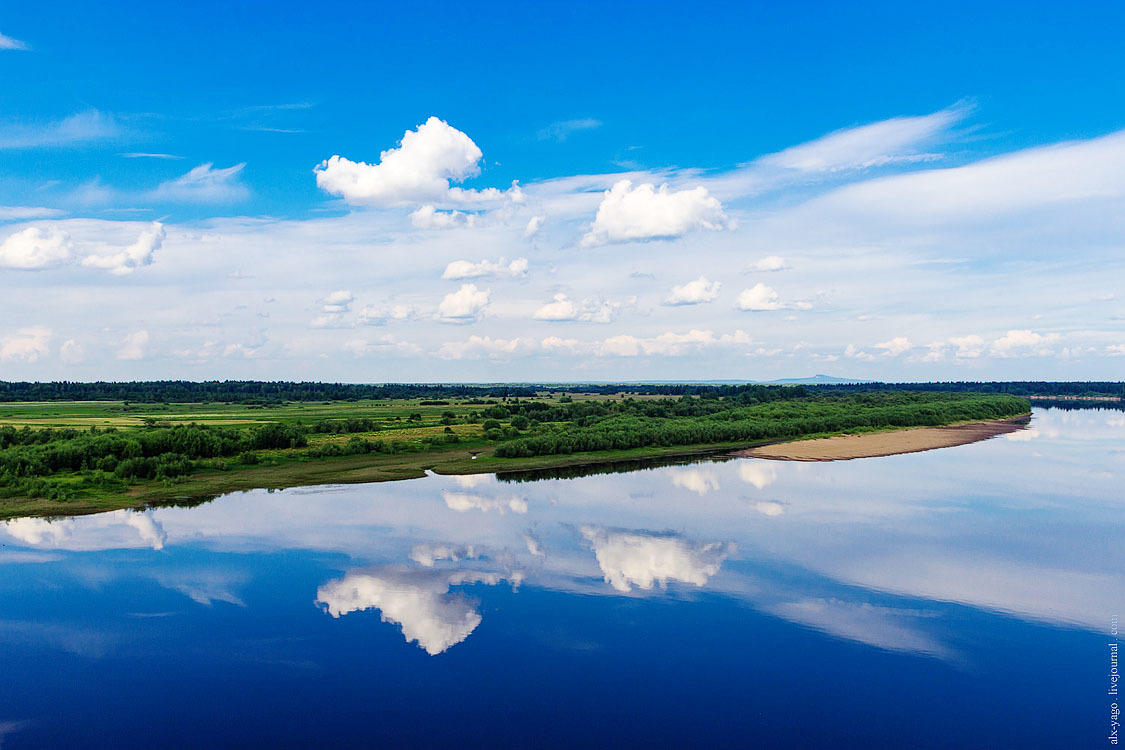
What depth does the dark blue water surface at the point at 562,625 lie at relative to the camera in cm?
1240

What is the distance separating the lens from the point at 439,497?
32500 mm

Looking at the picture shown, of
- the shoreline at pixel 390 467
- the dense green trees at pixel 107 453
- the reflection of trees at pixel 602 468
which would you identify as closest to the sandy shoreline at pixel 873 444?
the shoreline at pixel 390 467

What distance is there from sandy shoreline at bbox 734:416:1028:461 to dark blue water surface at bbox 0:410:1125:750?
61.9 ft

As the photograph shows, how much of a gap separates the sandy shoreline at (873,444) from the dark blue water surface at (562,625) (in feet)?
61.9

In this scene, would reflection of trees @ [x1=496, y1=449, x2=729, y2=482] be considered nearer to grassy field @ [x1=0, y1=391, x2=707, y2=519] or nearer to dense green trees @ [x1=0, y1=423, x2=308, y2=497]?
grassy field @ [x1=0, y1=391, x2=707, y2=519]

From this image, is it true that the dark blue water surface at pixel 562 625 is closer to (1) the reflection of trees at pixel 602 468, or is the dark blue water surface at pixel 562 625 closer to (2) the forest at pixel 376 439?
(2) the forest at pixel 376 439

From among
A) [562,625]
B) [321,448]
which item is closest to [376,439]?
[321,448]

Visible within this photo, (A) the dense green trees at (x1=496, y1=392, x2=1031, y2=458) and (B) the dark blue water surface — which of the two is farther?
(A) the dense green trees at (x1=496, y1=392, x2=1031, y2=458)

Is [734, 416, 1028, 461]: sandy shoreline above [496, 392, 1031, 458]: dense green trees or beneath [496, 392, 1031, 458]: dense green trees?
beneath

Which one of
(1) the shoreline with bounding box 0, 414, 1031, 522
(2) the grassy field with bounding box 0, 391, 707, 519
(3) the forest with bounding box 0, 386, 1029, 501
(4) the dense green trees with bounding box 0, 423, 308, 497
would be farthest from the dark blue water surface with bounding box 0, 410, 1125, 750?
(3) the forest with bounding box 0, 386, 1029, 501

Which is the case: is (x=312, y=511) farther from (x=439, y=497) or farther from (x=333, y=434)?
(x=333, y=434)

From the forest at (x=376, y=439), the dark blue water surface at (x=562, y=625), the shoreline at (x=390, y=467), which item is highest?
the forest at (x=376, y=439)

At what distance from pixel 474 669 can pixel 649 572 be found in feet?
25.4

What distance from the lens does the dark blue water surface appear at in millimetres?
12398
